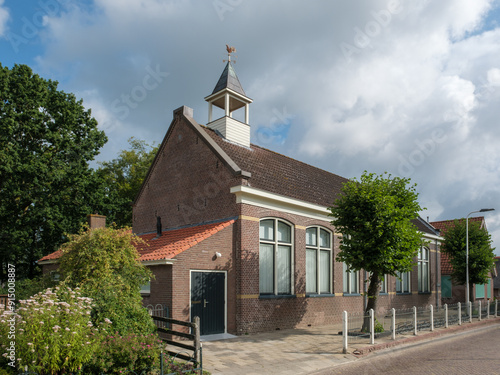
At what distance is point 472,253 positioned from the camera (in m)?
25.8

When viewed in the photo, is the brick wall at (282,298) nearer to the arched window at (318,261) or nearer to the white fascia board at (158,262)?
the arched window at (318,261)

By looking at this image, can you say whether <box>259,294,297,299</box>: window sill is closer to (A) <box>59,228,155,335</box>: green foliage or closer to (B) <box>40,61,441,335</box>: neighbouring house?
(B) <box>40,61,441,335</box>: neighbouring house

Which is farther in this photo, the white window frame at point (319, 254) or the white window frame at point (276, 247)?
the white window frame at point (319, 254)

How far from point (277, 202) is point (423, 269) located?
628 inches

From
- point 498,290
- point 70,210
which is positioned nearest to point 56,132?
point 70,210

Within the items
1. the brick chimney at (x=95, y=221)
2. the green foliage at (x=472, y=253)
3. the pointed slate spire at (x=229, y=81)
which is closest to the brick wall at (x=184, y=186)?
the brick chimney at (x=95, y=221)

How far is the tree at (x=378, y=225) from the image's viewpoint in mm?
14516

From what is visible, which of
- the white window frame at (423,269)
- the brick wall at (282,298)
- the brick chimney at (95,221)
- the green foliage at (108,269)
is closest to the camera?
the green foliage at (108,269)

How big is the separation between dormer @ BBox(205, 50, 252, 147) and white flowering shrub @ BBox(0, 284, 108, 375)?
1320cm

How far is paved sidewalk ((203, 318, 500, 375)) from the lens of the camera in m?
10.0

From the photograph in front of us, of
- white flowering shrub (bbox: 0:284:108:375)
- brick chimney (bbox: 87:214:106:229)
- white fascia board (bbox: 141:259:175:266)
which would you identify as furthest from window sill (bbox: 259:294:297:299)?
brick chimney (bbox: 87:214:106:229)

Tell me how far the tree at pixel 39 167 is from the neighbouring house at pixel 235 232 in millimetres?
7229

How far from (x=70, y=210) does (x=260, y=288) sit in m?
16.1

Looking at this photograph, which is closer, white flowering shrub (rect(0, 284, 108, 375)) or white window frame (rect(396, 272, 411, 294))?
white flowering shrub (rect(0, 284, 108, 375))
